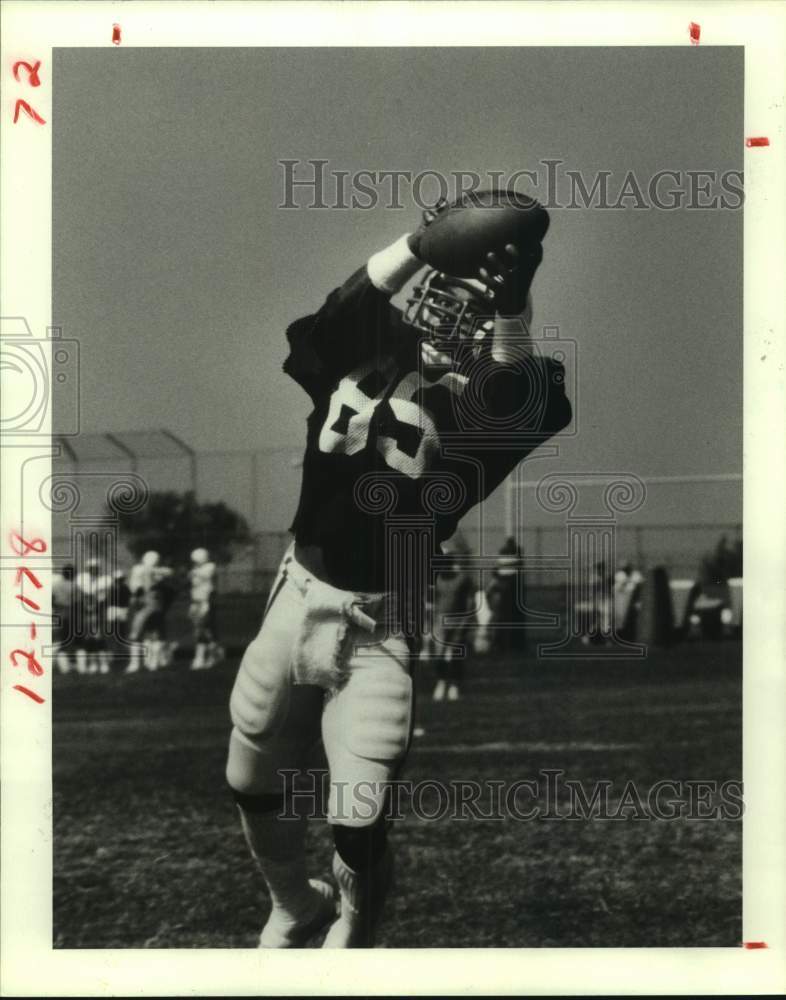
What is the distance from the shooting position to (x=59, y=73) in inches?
148

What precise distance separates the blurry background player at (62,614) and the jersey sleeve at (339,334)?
688 mm

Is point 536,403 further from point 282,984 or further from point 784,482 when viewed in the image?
point 282,984

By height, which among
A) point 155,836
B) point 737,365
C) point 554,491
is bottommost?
point 155,836

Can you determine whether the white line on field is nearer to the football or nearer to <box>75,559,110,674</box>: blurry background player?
<box>75,559,110,674</box>: blurry background player

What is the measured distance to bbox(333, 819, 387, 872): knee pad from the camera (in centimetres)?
377

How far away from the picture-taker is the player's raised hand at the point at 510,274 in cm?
371

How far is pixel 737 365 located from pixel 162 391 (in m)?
1.27

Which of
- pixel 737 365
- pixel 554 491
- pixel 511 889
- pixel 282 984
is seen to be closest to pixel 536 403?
pixel 554 491

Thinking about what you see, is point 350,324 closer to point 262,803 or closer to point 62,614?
point 62,614

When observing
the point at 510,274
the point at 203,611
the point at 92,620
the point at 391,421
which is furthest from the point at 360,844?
the point at 510,274

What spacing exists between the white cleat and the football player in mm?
72

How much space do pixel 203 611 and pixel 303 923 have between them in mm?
756

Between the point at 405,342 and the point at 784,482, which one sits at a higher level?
the point at 405,342

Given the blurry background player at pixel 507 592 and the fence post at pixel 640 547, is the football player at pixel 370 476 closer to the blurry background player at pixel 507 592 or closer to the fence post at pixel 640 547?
the blurry background player at pixel 507 592
